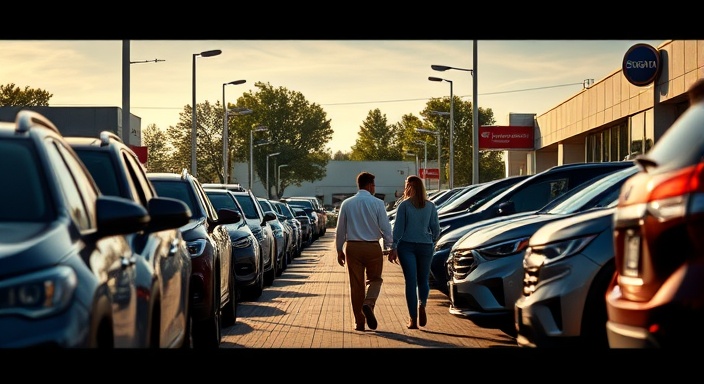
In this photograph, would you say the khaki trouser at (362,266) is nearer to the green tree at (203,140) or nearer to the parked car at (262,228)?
the parked car at (262,228)

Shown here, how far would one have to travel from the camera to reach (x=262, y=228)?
21812mm

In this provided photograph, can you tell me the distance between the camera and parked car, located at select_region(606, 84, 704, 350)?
5375 mm

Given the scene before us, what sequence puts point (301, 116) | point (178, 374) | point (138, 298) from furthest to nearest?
point (301, 116), point (178, 374), point (138, 298)

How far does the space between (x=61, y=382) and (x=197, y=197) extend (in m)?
8.97

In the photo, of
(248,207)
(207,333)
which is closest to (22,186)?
(207,333)

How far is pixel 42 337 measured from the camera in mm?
4648

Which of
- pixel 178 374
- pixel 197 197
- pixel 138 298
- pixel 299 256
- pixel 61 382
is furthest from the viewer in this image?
pixel 299 256

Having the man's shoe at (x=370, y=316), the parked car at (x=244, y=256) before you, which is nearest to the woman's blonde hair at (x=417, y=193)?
the man's shoe at (x=370, y=316)

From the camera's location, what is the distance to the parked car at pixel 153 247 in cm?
670

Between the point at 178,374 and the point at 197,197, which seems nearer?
the point at 178,374

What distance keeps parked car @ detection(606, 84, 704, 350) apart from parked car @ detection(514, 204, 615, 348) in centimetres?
258
